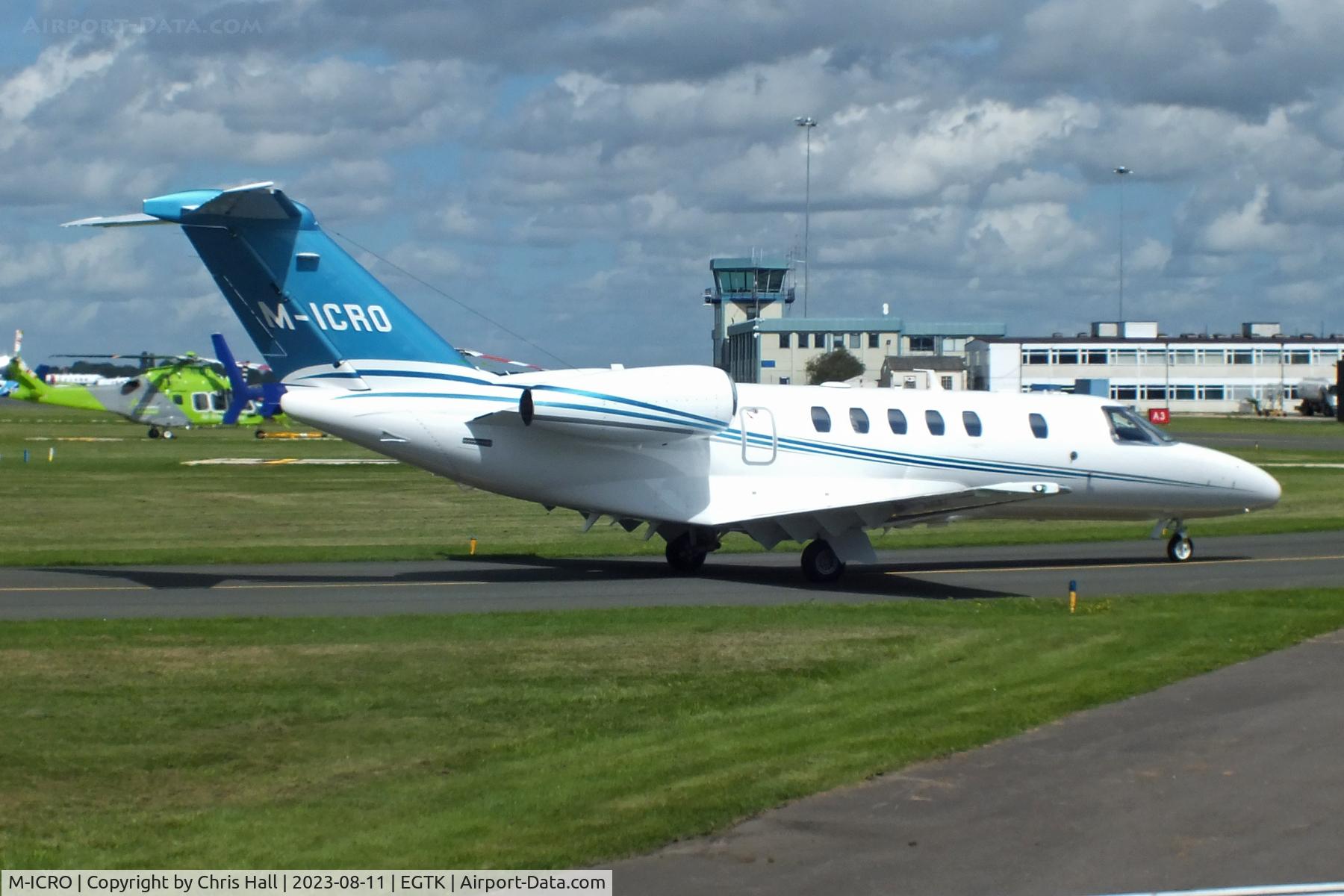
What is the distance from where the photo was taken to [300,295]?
20.3 meters

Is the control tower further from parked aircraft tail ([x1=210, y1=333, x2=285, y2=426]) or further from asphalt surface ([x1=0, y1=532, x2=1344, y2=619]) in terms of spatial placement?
asphalt surface ([x1=0, y1=532, x2=1344, y2=619])

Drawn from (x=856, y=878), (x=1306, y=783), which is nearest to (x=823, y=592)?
(x=1306, y=783)

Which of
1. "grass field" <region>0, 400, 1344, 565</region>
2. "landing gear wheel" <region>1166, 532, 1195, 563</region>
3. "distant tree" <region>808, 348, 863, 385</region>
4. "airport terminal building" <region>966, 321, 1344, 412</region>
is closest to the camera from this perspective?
"landing gear wheel" <region>1166, 532, 1195, 563</region>

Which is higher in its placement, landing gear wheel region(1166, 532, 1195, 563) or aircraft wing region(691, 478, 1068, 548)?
aircraft wing region(691, 478, 1068, 548)

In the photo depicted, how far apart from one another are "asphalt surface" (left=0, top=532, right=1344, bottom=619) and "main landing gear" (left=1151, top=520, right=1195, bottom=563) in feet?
0.99

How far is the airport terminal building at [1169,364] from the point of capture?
103m

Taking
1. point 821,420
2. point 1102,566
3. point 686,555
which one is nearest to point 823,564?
point 821,420

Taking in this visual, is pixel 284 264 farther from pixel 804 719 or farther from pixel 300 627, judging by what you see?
pixel 804 719

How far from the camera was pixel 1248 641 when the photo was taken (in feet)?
51.2

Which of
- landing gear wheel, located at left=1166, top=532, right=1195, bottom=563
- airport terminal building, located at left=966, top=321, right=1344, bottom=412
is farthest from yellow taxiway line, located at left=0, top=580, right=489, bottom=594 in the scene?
airport terminal building, located at left=966, top=321, right=1344, bottom=412

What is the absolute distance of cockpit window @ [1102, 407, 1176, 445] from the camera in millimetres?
24359

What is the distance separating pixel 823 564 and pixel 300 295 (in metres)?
8.59

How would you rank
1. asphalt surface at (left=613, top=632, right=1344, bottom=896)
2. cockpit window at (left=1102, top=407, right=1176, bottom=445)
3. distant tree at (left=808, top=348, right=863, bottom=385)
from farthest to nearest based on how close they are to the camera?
1. distant tree at (left=808, top=348, right=863, bottom=385)
2. cockpit window at (left=1102, top=407, right=1176, bottom=445)
3. asphalt surface at (left=613, top=632, right=1344, bottom=896)

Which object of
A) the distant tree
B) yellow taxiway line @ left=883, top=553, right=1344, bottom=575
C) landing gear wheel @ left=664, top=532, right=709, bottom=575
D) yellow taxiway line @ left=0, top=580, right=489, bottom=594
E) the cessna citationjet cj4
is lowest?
yellow taxiway line @ left=0, top=580, right=489, bottom=594
